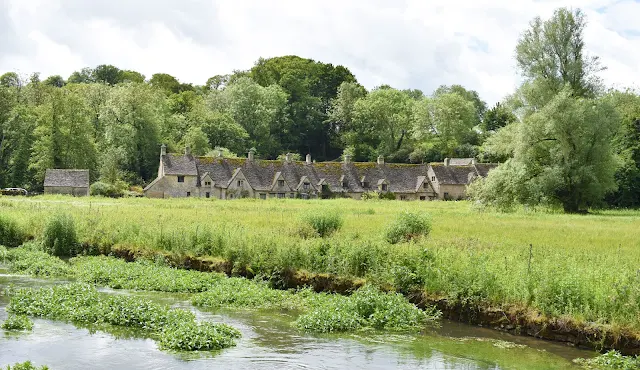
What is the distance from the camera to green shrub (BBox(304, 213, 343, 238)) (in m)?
32.1

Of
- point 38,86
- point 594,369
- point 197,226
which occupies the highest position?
point 38,86

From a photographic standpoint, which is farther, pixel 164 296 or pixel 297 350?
pixel 164 296

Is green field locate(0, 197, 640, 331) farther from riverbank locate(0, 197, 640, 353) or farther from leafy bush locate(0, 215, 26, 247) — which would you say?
leafy bush locate(0, 215, 26, 247)

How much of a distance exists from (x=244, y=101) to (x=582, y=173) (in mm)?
74565

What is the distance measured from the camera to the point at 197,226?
3084 cm

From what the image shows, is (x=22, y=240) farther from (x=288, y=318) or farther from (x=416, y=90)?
(x=416, y=90)

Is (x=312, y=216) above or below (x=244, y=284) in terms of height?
above

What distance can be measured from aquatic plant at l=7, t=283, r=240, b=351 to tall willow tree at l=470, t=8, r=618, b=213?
44.2m

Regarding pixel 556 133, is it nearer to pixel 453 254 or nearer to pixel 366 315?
pixel 453 254

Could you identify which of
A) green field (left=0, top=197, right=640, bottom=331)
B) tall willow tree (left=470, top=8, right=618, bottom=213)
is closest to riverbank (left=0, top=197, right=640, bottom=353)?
green field (left=0, top=197, right=640, bottom=331)

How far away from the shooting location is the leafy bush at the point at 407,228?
29.7 meters

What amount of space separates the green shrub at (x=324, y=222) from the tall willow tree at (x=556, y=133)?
3012 cm

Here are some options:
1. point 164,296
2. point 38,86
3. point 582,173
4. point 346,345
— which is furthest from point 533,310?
point 38,86

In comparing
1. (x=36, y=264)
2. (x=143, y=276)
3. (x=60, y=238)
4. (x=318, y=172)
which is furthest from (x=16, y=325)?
(x=318, y=172)
